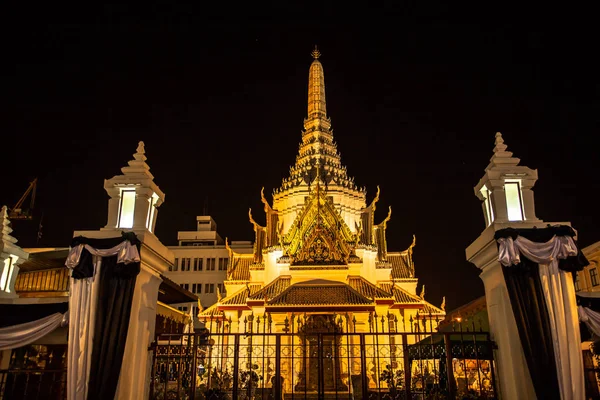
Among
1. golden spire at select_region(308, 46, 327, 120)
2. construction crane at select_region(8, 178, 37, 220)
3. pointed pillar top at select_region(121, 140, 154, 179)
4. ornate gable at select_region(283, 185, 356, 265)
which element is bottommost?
pointed pillar top at select_region(121, 140, 154, 179)

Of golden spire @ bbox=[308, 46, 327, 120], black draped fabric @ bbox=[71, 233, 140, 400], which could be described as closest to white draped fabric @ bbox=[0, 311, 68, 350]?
black draped fabric @ bbox=[71, 233, 140, 400]

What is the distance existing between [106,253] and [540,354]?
22.3 ft

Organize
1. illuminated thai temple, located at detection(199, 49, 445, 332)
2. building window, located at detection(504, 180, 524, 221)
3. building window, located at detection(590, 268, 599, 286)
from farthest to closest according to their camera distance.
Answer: building window, located at detection(590, 268, 599, 286) → illuminated thai temple, located at detection(199, 49, 445, 332) → building window, located at detection(504, 180, 524, 221)

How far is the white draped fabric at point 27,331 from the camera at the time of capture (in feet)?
25.2

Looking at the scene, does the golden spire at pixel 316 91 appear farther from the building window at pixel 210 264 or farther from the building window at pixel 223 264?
the building window at pixel 210 264

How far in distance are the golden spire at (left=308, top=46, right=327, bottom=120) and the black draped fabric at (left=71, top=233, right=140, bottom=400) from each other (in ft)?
108

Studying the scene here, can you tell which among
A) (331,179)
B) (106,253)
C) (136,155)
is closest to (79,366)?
(106,253)

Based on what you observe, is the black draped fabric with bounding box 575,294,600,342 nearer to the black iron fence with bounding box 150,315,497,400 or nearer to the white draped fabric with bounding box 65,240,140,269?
the black iron fence with bounding box 150,315,497,400

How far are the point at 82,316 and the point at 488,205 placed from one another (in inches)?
285

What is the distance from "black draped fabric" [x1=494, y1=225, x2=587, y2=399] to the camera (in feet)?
21.8

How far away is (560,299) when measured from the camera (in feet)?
22.7

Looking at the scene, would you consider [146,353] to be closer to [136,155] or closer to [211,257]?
[136,155]

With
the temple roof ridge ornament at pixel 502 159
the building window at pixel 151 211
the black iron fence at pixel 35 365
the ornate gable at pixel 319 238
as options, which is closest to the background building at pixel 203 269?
the ornate gable at pixel 319 238

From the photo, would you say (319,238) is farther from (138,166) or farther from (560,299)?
(560,299)
